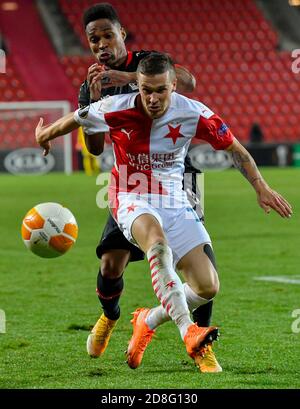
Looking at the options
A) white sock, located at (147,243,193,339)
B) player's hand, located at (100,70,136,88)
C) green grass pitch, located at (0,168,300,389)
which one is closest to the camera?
white sock, located at (147,243,193,339)

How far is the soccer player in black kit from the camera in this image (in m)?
5.55

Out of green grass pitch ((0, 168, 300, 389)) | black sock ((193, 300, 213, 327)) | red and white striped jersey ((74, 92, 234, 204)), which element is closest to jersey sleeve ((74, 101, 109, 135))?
red and white striped jersey ((74, 92, 234, 204))

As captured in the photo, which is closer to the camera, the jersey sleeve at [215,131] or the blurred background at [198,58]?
the jersey sleeve at [215,131]

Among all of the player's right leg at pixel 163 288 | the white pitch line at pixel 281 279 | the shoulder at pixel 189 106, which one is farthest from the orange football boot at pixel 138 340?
the white pitch line at pixel 281 279

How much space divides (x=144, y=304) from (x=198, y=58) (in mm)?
25050

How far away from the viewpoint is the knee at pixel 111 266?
18.8 feet

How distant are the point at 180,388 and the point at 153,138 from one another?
1515 mm

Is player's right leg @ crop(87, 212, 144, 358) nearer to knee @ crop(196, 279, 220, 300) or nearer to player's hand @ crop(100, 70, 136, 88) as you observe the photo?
knee @ crop(196, 279, 220, 300)

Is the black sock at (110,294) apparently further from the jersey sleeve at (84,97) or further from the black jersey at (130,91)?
the jersey sleeve at (84,97)

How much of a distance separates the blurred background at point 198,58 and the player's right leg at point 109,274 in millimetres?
21732

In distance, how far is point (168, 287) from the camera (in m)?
4.80

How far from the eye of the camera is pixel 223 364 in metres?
5.27

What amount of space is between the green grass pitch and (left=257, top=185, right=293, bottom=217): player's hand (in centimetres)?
82
